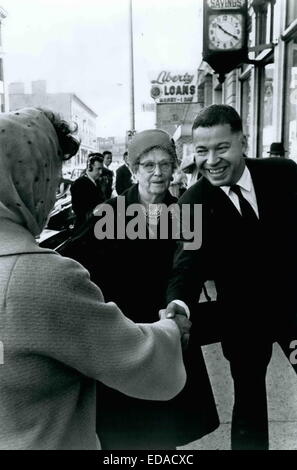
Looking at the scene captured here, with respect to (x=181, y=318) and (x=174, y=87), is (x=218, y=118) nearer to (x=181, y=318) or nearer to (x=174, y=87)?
(x=181, y=318)

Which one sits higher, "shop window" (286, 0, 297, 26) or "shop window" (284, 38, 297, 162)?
"shop window" (286, 0, 297, 26)

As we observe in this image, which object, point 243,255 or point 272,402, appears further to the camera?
point 272,402

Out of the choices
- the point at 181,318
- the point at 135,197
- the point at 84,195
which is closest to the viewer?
the point at 181,318

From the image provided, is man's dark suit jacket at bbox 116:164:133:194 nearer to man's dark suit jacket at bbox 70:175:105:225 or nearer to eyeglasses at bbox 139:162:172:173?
man's dark suit jacket at bbox 70:175:105:225

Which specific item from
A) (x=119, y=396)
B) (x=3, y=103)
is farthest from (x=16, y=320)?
(x=3, y=103)

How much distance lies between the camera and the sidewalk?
8.71ft

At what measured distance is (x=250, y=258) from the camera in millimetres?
2277

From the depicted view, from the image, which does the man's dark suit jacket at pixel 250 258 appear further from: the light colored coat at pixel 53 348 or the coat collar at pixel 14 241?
the coat collar at pixel 14 241


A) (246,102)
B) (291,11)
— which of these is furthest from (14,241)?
(246,102)

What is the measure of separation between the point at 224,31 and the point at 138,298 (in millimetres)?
4805

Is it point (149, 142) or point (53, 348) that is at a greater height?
point (149, 142)

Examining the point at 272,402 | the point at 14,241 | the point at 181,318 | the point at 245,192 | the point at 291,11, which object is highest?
the point at 291,11

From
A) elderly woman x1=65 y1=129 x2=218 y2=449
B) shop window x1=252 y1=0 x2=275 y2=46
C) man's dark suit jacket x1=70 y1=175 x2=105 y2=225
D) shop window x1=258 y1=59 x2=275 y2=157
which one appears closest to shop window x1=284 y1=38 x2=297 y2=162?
shop window x1=258 y1=59 x2=275 y2=157

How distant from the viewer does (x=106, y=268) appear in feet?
7.27
